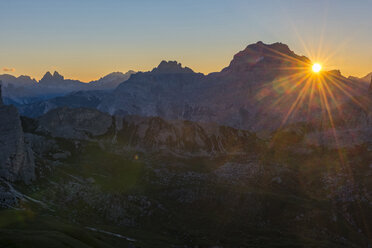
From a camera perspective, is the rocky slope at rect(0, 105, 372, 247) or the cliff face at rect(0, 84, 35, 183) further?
the rocky slope at rect(0, 105, 372, 247)

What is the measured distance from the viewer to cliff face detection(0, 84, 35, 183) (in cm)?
11394

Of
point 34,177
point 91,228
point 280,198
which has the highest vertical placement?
point 280,198

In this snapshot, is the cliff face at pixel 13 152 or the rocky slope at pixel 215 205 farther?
the rocky slope at pixel 215 205

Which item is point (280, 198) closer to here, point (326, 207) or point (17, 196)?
point (326, 207)

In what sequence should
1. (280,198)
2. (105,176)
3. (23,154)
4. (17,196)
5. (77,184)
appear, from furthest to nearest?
1. (105,176)
2. (280,198)
3. (77,184)
4. (23,154)
5. (17,196)

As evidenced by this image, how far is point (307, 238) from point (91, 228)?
71755mm

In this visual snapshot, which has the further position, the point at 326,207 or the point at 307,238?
the point at 326,207

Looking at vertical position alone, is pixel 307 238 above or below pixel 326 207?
below

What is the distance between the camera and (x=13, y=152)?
11888 centimetres

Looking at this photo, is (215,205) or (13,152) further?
(215,205)

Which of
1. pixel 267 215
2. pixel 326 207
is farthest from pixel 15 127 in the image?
pixel 326 207

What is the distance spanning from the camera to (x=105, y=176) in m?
176

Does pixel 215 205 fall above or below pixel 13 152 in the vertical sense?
below

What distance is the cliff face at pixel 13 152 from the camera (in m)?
114
